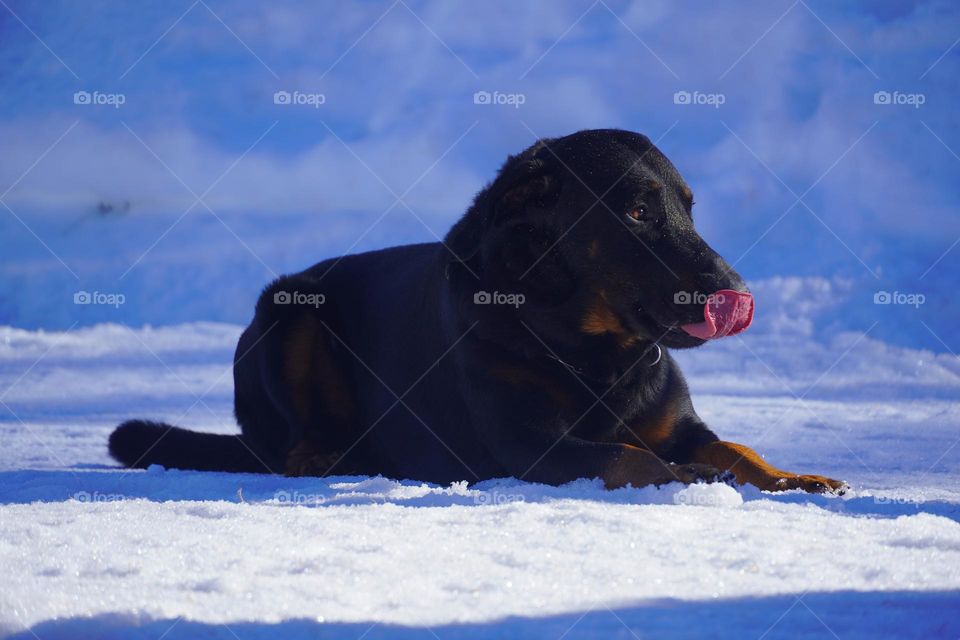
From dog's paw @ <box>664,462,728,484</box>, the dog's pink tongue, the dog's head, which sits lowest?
dog's paw @ <box>664,462,728,484</box>

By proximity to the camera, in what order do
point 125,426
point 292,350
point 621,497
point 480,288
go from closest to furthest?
point 621,497, point 480,288, point 292,350, point 125,426

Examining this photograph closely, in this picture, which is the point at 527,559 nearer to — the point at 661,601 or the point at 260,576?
the point at 661,601

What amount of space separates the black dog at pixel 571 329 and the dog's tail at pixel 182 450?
122 cm

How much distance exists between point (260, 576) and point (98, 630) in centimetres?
39

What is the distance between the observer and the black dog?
403 cm

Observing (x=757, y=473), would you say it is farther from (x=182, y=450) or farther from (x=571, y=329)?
(x=182, y=450)

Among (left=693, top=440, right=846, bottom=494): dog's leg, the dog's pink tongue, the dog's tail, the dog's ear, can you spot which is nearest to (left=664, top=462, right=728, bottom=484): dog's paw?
(left=693, top=440, right=846, bottom=494): dog's leg

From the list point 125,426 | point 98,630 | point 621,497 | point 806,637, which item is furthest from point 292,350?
point 806,637

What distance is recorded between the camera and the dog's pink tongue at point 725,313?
12.9 ft

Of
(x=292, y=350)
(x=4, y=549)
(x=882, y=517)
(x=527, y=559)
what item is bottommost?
(x=882, y=517)

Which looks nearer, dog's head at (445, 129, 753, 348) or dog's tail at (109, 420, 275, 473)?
dog's head at (445, 129, 753, 348)

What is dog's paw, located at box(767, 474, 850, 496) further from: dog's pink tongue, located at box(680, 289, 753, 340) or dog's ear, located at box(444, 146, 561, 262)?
dog's ear, located at box(444, 146, 561, 262)

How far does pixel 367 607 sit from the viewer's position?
7.45ft

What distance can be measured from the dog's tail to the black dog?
1219mm
